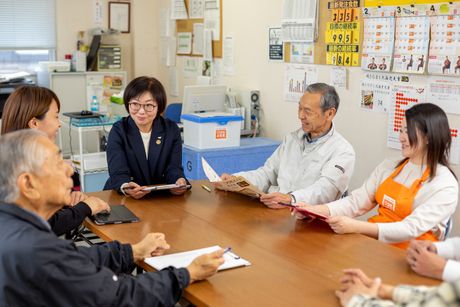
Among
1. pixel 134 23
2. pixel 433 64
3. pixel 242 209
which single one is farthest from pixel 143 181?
pixel 134 23

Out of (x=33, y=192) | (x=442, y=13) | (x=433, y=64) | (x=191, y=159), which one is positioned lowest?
(x=191, y=159)

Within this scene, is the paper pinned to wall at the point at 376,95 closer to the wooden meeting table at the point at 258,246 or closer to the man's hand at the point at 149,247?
the wooden meeting table at the point at 258,246

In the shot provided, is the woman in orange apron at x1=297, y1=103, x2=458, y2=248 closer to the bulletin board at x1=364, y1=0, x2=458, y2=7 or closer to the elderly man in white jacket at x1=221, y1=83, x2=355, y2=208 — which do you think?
the elderly man in white jacket at x1=221, y1=83, x2=355, y2=208

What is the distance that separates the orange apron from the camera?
8.38ft

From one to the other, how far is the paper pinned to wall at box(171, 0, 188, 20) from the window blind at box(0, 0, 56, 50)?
1390mm

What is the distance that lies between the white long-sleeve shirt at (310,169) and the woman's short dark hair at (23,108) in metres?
1.16

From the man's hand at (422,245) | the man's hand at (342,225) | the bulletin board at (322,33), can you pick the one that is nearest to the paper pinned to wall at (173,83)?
the bulletin board at (322,33)

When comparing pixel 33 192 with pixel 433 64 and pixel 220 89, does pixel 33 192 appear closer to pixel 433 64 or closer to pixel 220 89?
pixel 433 64

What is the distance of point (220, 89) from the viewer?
5.05m

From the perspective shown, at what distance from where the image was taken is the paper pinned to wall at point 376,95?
3.89 m

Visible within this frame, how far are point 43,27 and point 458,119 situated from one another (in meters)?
4.79

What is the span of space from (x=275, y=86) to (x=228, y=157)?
0.79 m

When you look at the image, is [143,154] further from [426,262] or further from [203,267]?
[426,262]

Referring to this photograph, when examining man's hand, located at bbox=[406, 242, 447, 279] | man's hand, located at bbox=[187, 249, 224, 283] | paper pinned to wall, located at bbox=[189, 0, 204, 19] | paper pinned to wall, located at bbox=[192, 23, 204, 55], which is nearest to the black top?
man's hand, located at bbox=[187, 249, 224, 283]
